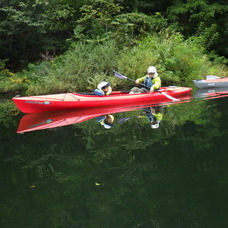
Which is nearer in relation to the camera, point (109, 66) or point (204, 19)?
point (109, 66)

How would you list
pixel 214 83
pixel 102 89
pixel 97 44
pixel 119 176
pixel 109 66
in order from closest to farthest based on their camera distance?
pixel 119 176, pixel 102 89, pixel 214 83, pixel 109 66, pixel 97 44

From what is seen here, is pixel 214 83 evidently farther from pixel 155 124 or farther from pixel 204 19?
pixel 204 19

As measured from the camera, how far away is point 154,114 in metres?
8.30

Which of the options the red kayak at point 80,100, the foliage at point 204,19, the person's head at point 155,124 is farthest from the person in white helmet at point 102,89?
the foliage at point 204,19

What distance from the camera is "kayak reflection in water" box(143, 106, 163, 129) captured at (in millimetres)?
7111

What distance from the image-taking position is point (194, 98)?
33.8 ft

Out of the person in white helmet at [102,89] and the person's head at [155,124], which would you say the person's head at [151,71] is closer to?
the person in white helmet at [102,89]

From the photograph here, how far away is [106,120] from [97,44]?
7.52m

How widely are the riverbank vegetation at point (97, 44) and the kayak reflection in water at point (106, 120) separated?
161 inches

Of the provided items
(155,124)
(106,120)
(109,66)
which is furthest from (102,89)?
(109,66)

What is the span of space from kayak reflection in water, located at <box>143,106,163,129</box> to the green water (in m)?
0.18

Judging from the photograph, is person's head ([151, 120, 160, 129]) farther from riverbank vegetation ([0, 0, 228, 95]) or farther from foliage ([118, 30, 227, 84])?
foliage ([118, 30, 227, 84])

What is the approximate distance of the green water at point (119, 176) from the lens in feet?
11.0

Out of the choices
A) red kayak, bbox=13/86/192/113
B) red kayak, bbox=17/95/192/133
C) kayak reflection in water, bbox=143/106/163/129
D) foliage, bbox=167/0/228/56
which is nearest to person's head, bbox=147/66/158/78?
red kayak, bbox=13/86/192/113
